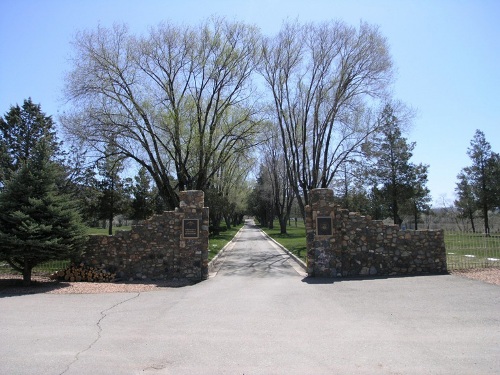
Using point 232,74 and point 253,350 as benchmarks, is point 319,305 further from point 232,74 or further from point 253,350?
point 232,74

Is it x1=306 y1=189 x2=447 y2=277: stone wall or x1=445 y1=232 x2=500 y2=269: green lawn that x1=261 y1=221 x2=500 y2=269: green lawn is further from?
x1=306 y1=189 x2=447 y2=277: stone wall

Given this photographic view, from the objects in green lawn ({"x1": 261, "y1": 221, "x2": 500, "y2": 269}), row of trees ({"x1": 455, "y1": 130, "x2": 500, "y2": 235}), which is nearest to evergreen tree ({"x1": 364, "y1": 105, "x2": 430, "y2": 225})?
row of trees ({"x1": 455, "y1": 130, "x2": 500, "y2": 235})

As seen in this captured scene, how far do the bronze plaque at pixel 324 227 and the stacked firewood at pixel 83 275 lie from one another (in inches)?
305

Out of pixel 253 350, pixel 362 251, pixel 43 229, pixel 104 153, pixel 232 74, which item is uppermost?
pixel 232 74

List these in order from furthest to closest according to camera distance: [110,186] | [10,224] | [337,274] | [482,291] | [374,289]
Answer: [110,186] < [337,274] < [10,224] < [374,289] < [482,291]

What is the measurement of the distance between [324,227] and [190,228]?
494cm

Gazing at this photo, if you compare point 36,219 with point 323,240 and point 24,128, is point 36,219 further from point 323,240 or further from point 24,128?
point 24,128

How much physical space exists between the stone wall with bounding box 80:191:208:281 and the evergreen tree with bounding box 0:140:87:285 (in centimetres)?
132

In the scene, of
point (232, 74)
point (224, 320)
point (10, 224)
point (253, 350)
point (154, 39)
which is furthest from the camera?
point (232, 74)

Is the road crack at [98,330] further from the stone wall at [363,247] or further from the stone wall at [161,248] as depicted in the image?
the stone wall at [363,247]

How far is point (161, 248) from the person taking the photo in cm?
1420

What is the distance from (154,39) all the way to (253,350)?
19.9m

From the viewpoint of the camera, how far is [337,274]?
13836 mm

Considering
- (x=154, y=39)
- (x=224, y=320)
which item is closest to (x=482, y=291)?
(x=224, y=320)
